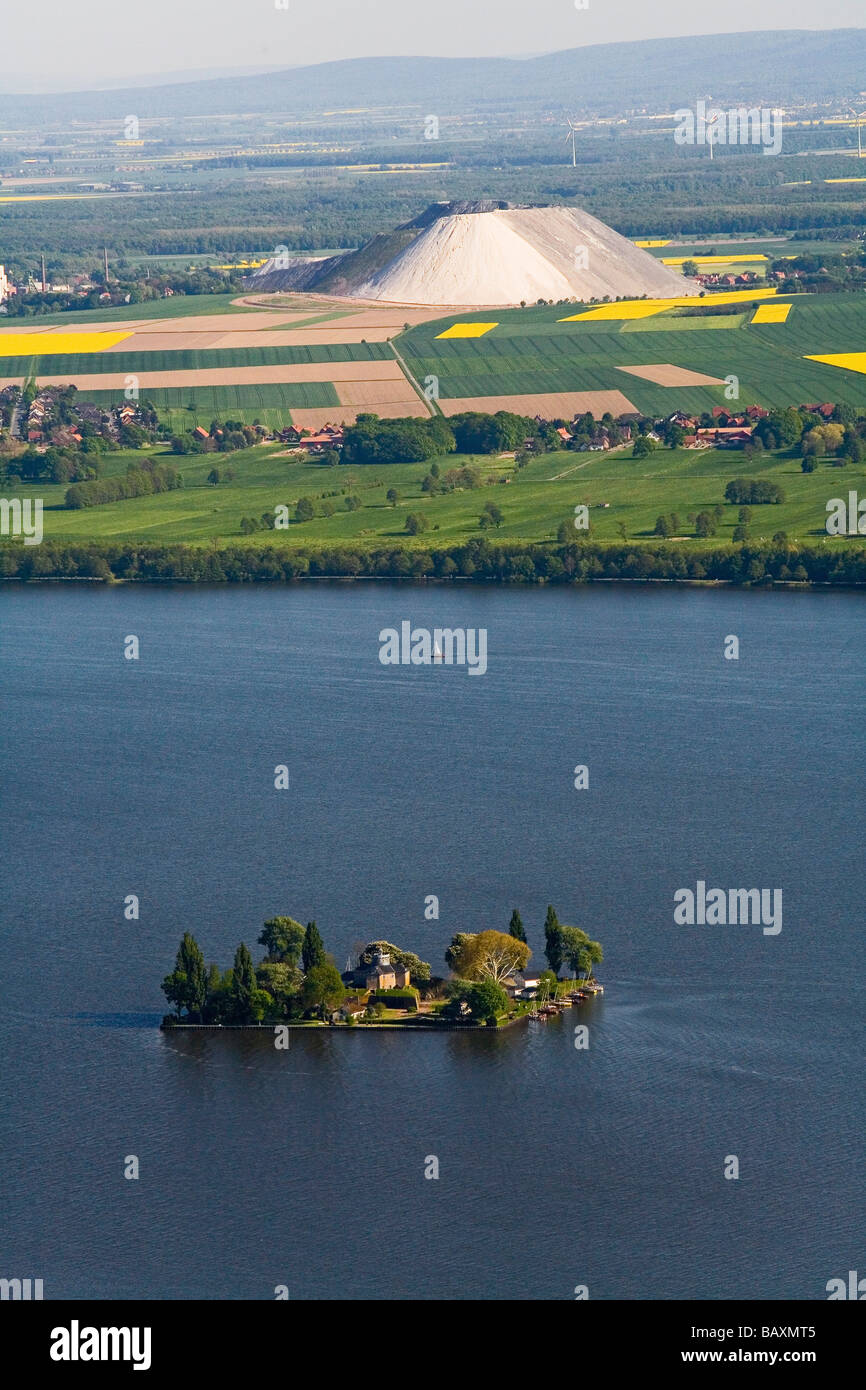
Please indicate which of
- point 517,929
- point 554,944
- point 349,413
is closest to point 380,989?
point 517,929

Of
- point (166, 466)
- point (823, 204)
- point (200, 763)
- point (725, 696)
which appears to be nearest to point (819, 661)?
point (725, 696)

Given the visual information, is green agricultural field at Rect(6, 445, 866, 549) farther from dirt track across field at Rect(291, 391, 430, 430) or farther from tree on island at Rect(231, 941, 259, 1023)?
tree on island at Rect(231, 941, 259, 1023)

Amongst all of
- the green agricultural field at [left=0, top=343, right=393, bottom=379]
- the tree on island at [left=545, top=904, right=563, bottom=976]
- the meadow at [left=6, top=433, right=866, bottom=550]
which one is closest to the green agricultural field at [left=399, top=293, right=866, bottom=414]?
the green agricultural field at [left=0, top=343, right=393, bottom=379]

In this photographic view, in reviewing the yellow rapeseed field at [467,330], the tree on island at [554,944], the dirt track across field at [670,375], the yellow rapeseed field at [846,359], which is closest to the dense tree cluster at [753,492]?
the dirt track across field at [670,375]

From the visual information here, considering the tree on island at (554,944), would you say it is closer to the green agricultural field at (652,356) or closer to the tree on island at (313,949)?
the tree on island at (313,949)

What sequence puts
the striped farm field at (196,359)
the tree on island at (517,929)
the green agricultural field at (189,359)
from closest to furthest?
the tree on island at (517,929) < the striped farm field at (196,359) < the green agricultural field at (189,359)
